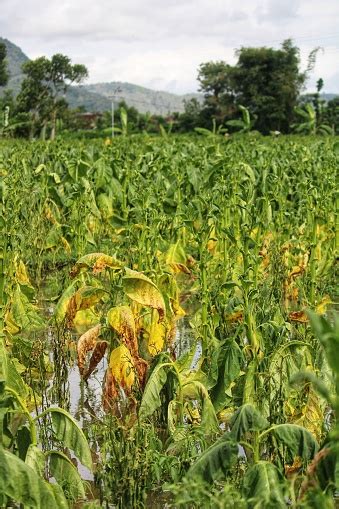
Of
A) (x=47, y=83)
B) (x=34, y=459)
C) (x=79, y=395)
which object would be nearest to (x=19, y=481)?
(x=34, y=459)

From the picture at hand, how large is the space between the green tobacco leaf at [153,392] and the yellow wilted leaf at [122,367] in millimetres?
269

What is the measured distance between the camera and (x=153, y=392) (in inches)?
175

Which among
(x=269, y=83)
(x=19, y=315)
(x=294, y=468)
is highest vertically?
(x=269, y=83)

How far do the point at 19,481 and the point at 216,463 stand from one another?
638 mm

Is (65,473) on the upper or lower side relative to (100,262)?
lower

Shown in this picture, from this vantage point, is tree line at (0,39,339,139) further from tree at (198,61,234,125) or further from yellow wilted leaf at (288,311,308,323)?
yellow wilted leaf at (288,311,308,323)

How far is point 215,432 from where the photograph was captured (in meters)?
4.45

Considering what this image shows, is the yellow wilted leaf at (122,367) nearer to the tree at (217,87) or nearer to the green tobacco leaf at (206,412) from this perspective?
the green tobacco leaf at (206,412)

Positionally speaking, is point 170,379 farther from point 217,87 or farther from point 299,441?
point 217,87

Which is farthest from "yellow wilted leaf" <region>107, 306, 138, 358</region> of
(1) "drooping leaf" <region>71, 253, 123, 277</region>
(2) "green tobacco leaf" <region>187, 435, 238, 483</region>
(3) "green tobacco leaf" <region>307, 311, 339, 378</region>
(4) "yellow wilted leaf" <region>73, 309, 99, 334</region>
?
(3) "green tobacco leaf" <region>307, 311, 339, 378</region>

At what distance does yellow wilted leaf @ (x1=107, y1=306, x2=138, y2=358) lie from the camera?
480 centimetres

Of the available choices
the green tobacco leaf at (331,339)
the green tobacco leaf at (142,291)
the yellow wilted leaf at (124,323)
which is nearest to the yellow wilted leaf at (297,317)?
the green tobacco leaf at (142,291)

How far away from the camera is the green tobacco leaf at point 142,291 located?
4.84 meters

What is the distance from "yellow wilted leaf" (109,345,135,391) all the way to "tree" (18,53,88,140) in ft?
88.5
